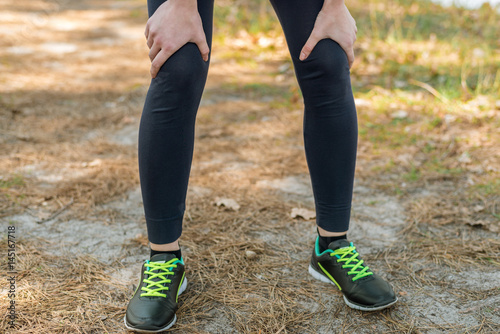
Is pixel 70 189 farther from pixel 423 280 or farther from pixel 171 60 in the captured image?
pixel 423 280

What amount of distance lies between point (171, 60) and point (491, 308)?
4.11 feet

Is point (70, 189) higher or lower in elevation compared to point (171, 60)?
lower

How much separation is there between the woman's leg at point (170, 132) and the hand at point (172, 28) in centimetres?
2

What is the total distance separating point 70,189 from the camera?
2152mm

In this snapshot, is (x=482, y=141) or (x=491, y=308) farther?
(x=482, y=141)

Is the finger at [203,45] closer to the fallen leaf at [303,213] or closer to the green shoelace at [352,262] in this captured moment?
the green shoelace at [352,262]

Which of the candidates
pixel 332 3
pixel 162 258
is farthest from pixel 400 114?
pixel 162 258

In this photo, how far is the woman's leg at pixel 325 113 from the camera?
128 cm

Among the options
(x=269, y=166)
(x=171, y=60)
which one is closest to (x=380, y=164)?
(x=269, y=166)

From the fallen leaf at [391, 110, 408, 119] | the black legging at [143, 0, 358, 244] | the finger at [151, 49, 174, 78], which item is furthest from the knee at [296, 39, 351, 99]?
the fallen leaf at [391, 110, 408, 119]

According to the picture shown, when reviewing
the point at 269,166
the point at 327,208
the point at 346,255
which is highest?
the point at 327,208

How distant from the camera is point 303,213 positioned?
198cm

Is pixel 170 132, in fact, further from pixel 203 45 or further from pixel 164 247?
pixel 164 247

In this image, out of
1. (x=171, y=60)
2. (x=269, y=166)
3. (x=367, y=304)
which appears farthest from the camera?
(x=269, y=166)
